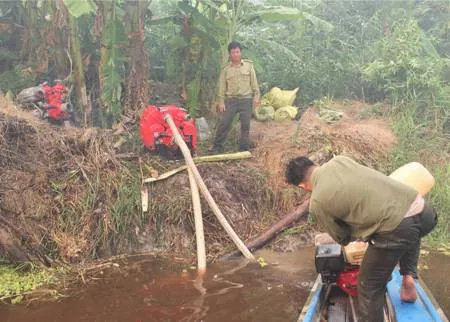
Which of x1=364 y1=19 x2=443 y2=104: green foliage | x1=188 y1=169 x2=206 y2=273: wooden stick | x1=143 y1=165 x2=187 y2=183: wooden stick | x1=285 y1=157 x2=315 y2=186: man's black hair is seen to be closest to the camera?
x1=285 y1=157 x2=315 y2=186: man's black hair

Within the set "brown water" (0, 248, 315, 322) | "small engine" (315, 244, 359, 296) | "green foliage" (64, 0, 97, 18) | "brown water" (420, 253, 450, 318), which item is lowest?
"brown water" (0, 248, 315, 322)

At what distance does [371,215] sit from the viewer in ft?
12.1

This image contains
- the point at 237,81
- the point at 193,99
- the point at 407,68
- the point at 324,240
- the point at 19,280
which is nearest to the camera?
the point at 324,240

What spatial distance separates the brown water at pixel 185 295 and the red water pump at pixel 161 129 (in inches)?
74.2

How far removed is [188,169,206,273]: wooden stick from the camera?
21.5 ft

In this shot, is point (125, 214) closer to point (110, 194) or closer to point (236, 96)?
point (110, 194)

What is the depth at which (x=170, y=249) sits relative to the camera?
23.4ft

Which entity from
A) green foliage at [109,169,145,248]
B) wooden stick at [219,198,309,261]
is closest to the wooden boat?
wooden stick at [219,198,309,261]

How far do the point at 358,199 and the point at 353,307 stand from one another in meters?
1.41

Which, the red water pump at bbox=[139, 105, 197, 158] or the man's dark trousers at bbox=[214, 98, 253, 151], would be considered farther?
the man's dark trousers at bbox=[214, 98, 253, 151]

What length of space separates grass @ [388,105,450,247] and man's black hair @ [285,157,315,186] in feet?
13.4

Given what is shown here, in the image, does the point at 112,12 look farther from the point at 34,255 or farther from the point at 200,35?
the point at 34,255

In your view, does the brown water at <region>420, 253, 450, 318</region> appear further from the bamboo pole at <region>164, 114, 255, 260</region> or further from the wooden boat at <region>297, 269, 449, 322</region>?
the bamboo pole at <region>164, 114, 255, 260</region>

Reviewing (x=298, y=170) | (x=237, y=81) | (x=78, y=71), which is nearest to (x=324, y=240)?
(x=298, y=170)
